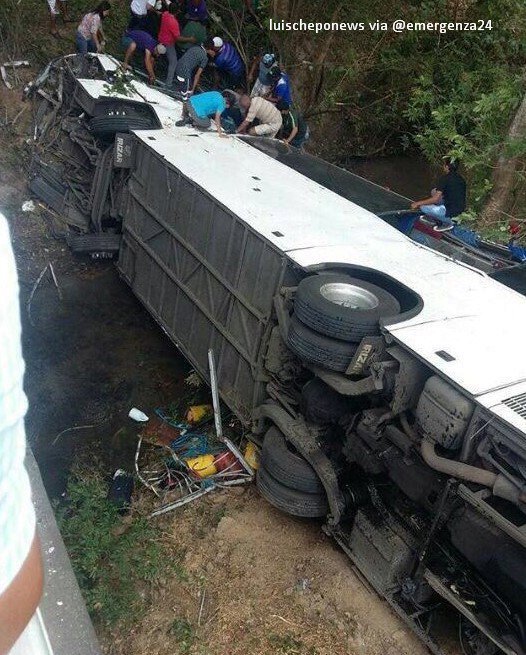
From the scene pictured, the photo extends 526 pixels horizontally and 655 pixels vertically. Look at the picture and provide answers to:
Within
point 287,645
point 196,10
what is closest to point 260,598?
point 287,645

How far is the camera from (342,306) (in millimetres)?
3857

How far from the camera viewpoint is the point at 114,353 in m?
6.49

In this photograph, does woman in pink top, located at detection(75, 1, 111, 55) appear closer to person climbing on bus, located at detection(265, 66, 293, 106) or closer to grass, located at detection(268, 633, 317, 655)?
person climbing on bus, located at detection(265, 66, 293, 106)

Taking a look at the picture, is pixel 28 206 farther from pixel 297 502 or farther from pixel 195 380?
pixel 297 502

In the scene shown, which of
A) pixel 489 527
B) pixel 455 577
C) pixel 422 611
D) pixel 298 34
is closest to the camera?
pixel 489 527

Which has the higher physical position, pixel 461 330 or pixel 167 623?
pixel 461 330

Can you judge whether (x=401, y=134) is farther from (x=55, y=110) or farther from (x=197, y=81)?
(x=55, y=110)

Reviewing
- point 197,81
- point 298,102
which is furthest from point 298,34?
point 197,81

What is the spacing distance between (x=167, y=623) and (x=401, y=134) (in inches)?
437

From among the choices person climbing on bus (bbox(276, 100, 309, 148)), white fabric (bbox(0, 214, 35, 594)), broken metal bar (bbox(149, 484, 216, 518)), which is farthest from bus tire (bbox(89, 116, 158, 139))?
white fabric (bbox(0, 214, 35, 594))


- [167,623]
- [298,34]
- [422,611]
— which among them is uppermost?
[298,34]

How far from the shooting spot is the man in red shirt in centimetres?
953

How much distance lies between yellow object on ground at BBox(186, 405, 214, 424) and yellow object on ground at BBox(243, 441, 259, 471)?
2.30 feet

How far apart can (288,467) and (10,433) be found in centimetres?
367
